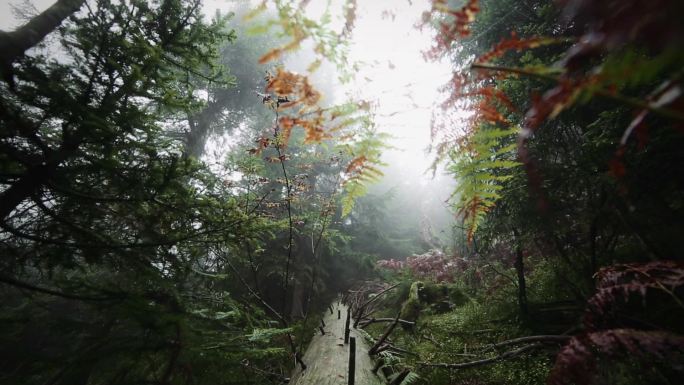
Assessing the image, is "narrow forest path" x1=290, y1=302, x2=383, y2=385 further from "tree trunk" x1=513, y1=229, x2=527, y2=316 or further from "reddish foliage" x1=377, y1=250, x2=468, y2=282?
"reddish foliage" x1=377, y1=250, x2=468, y2=282

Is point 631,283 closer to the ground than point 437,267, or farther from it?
closer to the ground

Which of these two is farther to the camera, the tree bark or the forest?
the tree bark

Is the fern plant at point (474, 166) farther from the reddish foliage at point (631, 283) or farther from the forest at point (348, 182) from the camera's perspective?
the reddish foliage at point (631, 283)

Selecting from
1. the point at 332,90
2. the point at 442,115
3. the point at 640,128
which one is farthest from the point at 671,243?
the point at 332,90

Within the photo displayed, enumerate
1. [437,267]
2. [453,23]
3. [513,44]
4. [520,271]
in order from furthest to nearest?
[437,267]
[520,271]
[453,23]
[513,44]

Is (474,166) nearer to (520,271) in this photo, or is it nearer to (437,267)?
(520,271)

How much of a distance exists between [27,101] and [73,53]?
3.01 ft

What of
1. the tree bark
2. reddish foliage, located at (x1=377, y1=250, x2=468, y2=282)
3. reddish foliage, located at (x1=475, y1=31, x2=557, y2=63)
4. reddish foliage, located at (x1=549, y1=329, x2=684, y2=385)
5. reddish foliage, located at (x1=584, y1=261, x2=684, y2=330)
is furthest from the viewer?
reddish foliage, located at (x1=377, y1=250, x2=468, y2=282)

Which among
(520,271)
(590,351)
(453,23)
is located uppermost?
(453,23)

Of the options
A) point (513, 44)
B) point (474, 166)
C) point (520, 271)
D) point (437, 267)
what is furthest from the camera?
point (437, 267)

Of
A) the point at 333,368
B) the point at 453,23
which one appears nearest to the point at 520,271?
the point at 333,368

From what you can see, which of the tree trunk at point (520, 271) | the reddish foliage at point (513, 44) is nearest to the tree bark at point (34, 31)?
the reddish foliage at point (513, 44)

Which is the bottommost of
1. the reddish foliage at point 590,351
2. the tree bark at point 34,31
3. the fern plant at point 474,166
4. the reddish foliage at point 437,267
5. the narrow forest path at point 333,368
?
the narrow forest path at point 333,368

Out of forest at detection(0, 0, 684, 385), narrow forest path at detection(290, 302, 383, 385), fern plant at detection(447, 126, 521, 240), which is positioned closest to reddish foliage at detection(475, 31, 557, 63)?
forest at detection(0, 0, 684, 385)
